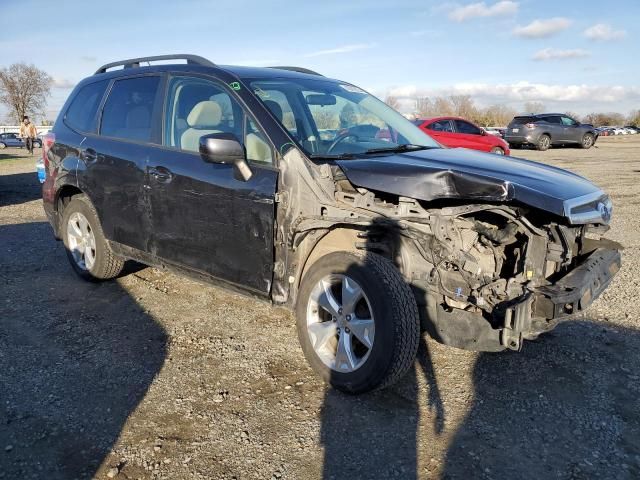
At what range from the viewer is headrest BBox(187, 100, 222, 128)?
3.99m

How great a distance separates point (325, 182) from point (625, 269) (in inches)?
156

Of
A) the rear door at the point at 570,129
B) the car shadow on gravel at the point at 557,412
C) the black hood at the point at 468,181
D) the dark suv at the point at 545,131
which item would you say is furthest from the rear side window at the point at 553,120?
the black hood at the point at 468,181

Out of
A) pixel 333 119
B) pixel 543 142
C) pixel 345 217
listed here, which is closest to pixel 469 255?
pixel 345 217

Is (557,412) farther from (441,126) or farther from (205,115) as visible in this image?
(441,126)

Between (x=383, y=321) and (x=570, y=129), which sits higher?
(x=570, y=129)

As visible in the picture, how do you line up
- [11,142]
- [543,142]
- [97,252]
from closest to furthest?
[97,252], [543,142], [11,142]

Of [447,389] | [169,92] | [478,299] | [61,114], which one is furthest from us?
[61,114]

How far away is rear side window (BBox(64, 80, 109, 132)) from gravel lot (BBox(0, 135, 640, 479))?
1658mm

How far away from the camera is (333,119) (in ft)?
13.7

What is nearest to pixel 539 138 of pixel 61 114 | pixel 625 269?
pixel 625 269

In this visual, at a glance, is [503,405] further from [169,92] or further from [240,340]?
[169,92]

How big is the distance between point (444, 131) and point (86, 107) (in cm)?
1413

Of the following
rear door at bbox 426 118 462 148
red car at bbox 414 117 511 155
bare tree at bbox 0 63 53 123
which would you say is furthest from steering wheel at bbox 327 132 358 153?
bare tree at bbox 0 63 53 123

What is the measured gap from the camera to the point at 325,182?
11.3ft
